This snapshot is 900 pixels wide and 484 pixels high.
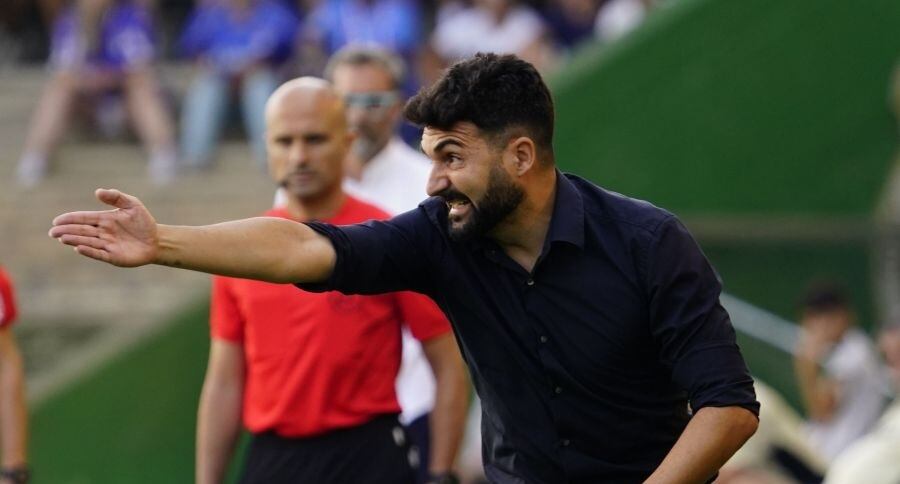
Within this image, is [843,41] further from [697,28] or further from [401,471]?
[401,471]

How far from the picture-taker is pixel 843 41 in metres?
10.9

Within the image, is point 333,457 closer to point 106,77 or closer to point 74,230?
point 74,230

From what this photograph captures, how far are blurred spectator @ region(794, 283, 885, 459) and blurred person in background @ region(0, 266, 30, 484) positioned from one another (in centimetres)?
536

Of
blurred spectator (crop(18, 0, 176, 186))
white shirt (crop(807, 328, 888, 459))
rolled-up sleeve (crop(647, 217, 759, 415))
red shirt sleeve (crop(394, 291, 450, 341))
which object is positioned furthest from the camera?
blurred spectator (crop(18, 0, 176, 186))

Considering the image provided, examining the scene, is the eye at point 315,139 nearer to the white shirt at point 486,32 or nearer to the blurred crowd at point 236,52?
the blurred crowd at point 236,52

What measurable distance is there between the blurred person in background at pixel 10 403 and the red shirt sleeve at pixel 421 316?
157 centimetres

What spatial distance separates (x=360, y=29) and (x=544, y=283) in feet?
26.2

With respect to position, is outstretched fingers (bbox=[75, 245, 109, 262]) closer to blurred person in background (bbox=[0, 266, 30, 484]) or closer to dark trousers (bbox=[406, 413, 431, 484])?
blurred person in background (bbox=[0, 266, 30, 484])

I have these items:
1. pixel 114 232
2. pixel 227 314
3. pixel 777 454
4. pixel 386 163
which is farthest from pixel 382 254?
pixel 777 454

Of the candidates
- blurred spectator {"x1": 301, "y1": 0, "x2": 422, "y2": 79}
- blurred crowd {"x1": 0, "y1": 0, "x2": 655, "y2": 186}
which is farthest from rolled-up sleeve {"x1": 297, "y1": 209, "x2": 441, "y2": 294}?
blurred spectator {"x1": 301, "y1": 0, "x2": 422, "y2": 79}

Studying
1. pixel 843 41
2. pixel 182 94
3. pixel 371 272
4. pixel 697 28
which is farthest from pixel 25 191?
pixel 371 272

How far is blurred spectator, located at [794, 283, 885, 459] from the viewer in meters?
9.82

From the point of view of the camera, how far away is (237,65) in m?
11.7

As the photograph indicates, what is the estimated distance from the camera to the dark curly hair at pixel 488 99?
4023 mm
